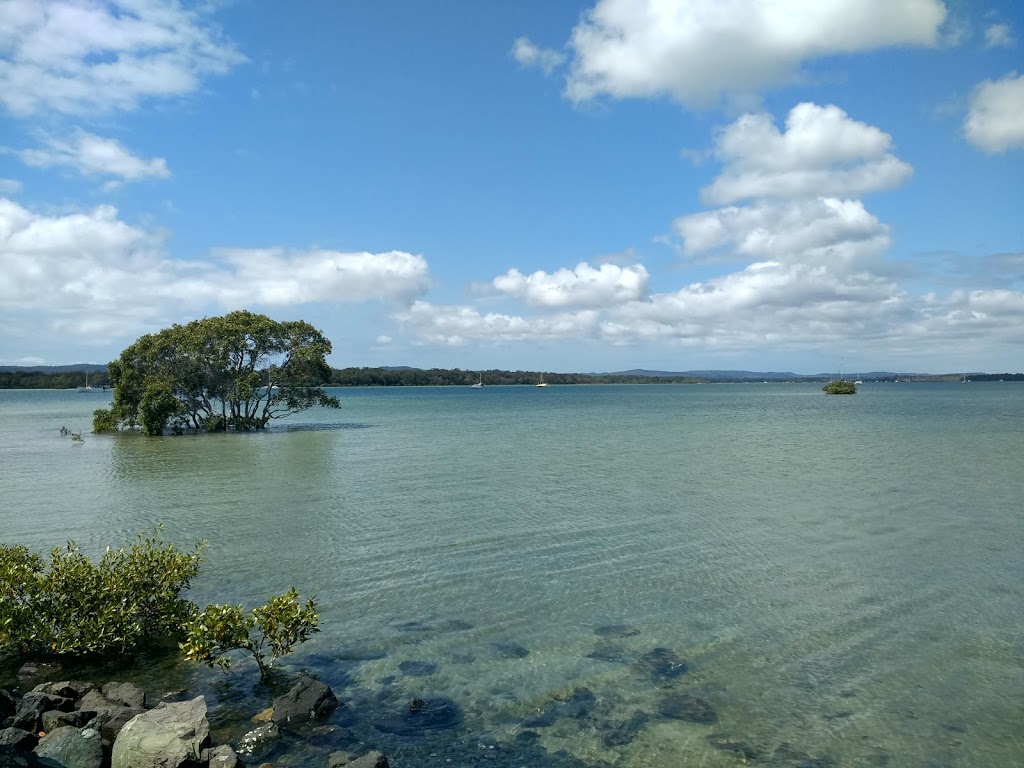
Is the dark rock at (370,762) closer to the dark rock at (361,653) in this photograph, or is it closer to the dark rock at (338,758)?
the dark rock at (338,758)

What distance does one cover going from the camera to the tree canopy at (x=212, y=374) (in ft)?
187

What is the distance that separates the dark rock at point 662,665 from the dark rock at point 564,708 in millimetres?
1143

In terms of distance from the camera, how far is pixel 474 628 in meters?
12.6

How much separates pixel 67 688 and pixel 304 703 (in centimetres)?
325

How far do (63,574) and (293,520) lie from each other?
1103 centimetres

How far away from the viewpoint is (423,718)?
9.45 metres

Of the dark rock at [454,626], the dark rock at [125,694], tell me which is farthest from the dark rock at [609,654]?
the dark rock at [125,694]

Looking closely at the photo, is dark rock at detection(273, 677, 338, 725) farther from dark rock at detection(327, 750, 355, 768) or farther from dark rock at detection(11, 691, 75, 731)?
dark rock at detection(11, 691, 75, 731)

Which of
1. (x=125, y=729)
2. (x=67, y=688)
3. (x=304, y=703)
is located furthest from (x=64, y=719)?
(x=304, y=703)

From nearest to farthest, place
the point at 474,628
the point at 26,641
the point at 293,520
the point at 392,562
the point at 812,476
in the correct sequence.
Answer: the point at 26,641
the point at 474,628
the point at 392,562
the point at 293,520
the point at 812,476

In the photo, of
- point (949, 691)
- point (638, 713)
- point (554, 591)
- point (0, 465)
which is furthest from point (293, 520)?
point (0, 465)

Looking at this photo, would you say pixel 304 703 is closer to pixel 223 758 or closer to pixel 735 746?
pixel 223 758

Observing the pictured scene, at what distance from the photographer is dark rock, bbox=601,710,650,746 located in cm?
878

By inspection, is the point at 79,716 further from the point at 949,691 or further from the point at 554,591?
the point at 949,691
